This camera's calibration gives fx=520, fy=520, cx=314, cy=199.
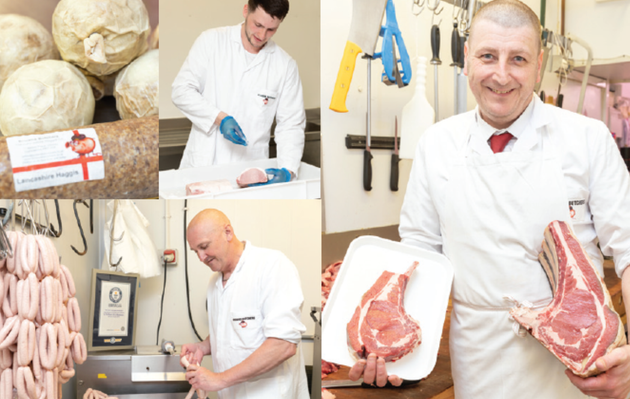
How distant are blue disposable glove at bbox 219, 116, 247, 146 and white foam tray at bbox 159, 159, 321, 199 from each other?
0.06 meters

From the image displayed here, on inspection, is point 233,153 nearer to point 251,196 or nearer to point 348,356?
point 251,196

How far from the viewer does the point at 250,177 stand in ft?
4.00

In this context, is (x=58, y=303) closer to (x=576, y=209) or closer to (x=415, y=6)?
(x=576, y=209)

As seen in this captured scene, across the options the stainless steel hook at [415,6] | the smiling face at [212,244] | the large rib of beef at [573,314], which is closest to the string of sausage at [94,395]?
the smiling face at [212,244]

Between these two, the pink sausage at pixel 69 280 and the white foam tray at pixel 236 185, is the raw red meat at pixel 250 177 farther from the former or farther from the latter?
the pink sausage at pixel 69 280

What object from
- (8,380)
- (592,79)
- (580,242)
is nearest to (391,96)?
(580,242)

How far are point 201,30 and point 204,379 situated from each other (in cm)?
81

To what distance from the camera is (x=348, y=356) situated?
138 cm

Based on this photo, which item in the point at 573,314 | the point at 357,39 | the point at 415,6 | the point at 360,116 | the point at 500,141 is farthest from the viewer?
the point at 415,6

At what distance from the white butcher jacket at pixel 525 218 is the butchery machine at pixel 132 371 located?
30.8 inches

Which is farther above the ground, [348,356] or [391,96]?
[391,96]

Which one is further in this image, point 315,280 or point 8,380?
point 315,280

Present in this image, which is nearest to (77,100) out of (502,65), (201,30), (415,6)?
(201,30)

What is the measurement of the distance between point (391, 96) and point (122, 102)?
4.56 ft
